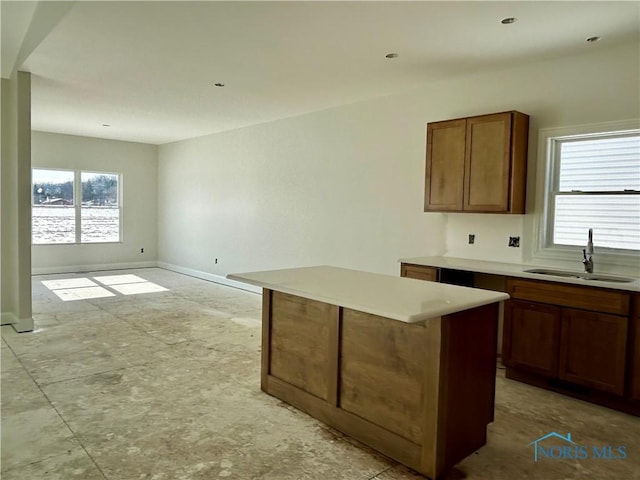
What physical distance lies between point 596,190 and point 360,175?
255 cm

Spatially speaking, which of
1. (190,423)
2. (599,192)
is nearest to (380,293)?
(190,423)

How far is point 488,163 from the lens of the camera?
393 centimetres

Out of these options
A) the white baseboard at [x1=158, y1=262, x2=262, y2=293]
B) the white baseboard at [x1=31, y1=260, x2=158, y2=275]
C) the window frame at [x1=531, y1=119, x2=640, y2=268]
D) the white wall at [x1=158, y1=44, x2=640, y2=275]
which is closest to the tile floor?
the window frame at [x1=531, y1=119, x2=640, y2=268]

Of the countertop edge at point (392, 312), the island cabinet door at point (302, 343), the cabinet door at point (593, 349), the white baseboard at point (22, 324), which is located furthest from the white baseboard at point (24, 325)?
the cabinet door at point (593, 349)

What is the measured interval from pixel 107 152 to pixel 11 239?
4778mm

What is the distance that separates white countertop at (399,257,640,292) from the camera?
3.09 m

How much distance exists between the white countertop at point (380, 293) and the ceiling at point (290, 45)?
1.79m

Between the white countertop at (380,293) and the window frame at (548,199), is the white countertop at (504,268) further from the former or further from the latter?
the white countertop at (380,293)

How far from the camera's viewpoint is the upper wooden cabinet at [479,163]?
3.84m

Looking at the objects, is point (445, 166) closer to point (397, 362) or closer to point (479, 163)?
point (479, 163)

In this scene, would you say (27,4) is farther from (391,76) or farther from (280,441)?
(280,441)

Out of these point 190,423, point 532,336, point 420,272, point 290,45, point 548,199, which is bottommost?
point 190,423

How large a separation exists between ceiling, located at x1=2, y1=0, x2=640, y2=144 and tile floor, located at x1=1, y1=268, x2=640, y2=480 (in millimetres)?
2704

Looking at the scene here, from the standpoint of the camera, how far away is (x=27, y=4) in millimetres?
3584
